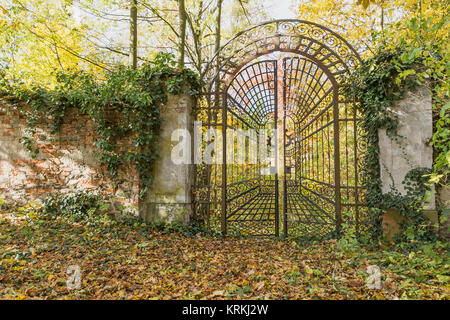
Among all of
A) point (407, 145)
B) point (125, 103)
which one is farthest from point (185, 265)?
point (407, 145)

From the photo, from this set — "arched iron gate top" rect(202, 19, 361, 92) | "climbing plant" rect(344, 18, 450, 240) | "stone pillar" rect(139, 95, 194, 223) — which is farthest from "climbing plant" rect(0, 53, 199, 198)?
"climbing plant" rect(344, 18, 450, 240)

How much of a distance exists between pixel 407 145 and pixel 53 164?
7020mm

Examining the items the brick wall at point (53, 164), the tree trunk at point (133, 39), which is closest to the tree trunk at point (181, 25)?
the tree trunk at point (133, 39)

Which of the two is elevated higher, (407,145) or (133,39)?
(133,39)

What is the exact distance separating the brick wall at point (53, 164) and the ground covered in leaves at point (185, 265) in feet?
2.12

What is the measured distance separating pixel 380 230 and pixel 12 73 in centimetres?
884

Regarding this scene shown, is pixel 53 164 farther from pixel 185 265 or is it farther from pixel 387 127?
pixel 387 127

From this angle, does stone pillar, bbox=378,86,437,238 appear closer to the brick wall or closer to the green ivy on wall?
the green ivy on wall

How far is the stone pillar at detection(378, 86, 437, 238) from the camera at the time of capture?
4.40m

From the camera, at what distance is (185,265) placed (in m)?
3.75

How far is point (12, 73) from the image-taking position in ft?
20.7

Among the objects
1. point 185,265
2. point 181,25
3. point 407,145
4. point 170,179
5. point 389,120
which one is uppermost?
point 181,25
